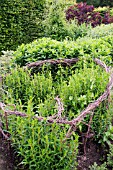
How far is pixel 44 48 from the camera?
15.5ft

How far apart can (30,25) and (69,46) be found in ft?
12.2

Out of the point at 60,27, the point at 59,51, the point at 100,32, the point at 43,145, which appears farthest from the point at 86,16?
the point at 43,145

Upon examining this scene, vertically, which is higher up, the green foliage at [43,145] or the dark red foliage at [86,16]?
the dark red foliage at [86,16]

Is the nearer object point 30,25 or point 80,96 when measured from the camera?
point 80,96

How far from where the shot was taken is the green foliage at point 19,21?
7.78 meters

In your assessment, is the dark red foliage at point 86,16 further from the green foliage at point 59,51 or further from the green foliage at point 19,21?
the green foliage at point 59,51

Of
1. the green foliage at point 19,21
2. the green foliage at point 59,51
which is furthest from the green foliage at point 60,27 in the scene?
the green foliage at point 59,51

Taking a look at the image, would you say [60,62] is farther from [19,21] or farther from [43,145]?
[19,21]

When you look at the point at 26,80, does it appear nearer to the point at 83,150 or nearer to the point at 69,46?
the point at 83,150

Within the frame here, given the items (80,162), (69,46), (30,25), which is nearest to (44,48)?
(69,46)

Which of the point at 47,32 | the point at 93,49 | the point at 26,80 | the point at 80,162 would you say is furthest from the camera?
the point at 47,32

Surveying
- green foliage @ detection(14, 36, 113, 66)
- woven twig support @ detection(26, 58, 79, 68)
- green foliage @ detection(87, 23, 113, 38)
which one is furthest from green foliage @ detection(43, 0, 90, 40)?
woven twig support @ detection(26, 58, 79, 68)

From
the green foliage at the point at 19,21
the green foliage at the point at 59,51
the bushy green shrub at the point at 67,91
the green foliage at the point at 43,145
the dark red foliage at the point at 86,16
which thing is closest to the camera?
the green foliage at the point at 43,145

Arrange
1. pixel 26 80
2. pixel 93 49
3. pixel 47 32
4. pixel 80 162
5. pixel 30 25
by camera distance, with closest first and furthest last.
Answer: pixel 80 162 < pixel 26 80 < pixel 93 49 < pixel 47 32 < pixel 30 25
